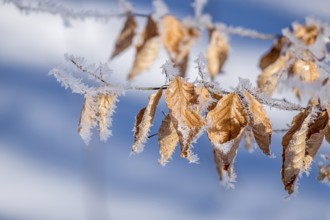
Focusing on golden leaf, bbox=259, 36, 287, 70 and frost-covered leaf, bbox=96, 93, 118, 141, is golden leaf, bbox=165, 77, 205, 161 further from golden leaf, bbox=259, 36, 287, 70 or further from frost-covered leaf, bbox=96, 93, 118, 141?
golden leaf, bbox=259, 36, 287, 70

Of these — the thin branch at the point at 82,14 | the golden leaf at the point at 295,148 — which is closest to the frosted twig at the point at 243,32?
the thin branch at the point at 82,14

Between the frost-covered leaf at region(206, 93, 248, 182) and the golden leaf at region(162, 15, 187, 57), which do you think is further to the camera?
the golden leaf at region(162, 15, 187, 57)

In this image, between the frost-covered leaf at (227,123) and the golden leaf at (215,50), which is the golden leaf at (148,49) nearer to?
the golden leaf at (215,50)

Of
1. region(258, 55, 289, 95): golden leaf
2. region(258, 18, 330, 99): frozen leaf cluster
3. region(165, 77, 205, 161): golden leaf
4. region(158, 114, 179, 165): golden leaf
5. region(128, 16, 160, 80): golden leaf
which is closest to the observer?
region(165, 77, 205, 161): golden leaf

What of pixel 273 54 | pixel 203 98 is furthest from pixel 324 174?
pixel 273 54

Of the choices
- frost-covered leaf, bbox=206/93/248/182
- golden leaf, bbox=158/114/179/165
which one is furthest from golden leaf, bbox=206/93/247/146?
golden leaf, bbox=158/114/179/165

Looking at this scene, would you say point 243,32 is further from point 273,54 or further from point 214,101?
point 214,101
